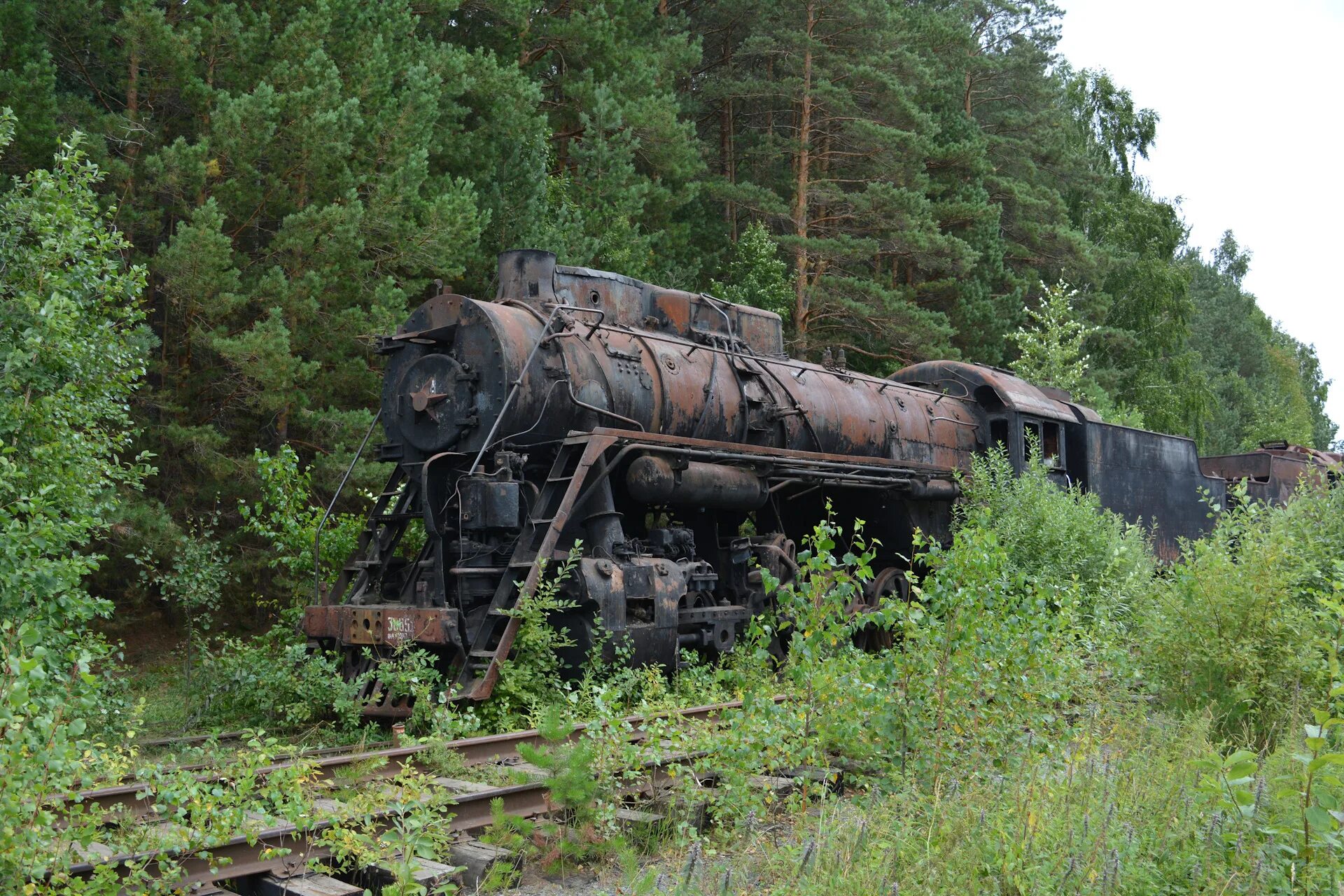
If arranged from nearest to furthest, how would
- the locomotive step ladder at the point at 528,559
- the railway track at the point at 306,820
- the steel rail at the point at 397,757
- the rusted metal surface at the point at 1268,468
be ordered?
the railway track at the point at 306,820 → the steel rail at the point at 397,757 → the locomotive step ladder at the point at 528,559 → the rusted metal surface at the point at 1268,468

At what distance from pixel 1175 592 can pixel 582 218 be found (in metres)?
14.2

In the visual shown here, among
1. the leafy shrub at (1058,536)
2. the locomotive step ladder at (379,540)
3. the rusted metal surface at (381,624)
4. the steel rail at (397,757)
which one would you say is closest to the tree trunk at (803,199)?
the leafy shrub at (1058,536)

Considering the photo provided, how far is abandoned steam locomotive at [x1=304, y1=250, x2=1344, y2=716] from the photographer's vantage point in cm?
930

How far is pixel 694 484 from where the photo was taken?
10352mm

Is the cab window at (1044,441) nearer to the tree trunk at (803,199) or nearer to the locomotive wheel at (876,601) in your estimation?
the locomotive wheel at (876,601)

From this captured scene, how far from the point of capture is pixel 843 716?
6.47 m

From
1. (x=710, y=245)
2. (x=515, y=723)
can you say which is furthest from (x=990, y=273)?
(x=515, y=723)

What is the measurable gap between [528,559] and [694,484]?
1891mm

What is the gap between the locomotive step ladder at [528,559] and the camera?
8664mm

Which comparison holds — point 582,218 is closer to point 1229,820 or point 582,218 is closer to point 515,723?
point 515,723

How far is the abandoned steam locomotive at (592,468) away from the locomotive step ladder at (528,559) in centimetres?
2

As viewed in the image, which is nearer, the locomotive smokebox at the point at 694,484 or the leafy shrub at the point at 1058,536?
Result: the locomotive smokebox at the point at 694,484

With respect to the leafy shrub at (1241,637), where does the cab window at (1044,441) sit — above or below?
above

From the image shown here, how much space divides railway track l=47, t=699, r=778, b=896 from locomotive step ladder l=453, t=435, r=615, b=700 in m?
1.12
